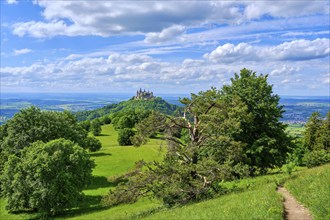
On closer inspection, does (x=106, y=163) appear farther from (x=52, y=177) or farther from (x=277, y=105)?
(x=277, y=105)

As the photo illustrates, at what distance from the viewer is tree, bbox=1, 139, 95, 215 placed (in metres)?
38.9

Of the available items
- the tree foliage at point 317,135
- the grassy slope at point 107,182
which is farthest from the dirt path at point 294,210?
the tree foliage at point 317,135

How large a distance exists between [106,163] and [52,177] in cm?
3681

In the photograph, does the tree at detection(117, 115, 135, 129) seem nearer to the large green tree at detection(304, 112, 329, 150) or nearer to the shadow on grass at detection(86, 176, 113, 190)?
the shadow on grass at detection(86, 176, 113, 190)

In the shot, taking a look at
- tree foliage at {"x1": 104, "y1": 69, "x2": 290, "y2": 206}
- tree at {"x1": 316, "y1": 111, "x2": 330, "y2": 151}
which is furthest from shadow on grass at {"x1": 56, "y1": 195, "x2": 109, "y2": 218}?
tree at {"x1": 316, "y1": 111, "x2": 330, "y2": 151}

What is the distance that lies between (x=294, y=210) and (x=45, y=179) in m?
32.9

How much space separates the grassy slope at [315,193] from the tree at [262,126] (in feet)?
49.2

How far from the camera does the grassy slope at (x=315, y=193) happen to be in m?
13.1

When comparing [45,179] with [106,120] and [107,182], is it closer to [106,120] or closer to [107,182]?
[107,182]

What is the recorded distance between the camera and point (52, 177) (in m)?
40.1

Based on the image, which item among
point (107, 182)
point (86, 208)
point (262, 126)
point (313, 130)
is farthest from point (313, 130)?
point (86, 208)

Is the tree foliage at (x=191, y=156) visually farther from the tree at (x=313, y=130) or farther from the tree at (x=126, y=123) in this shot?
the tree at (x=126, y=123)

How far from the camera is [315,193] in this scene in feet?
49.9

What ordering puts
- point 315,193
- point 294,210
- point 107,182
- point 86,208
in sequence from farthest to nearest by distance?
point 107,182 < point 86,208 < point 315,193 < point 294,210
